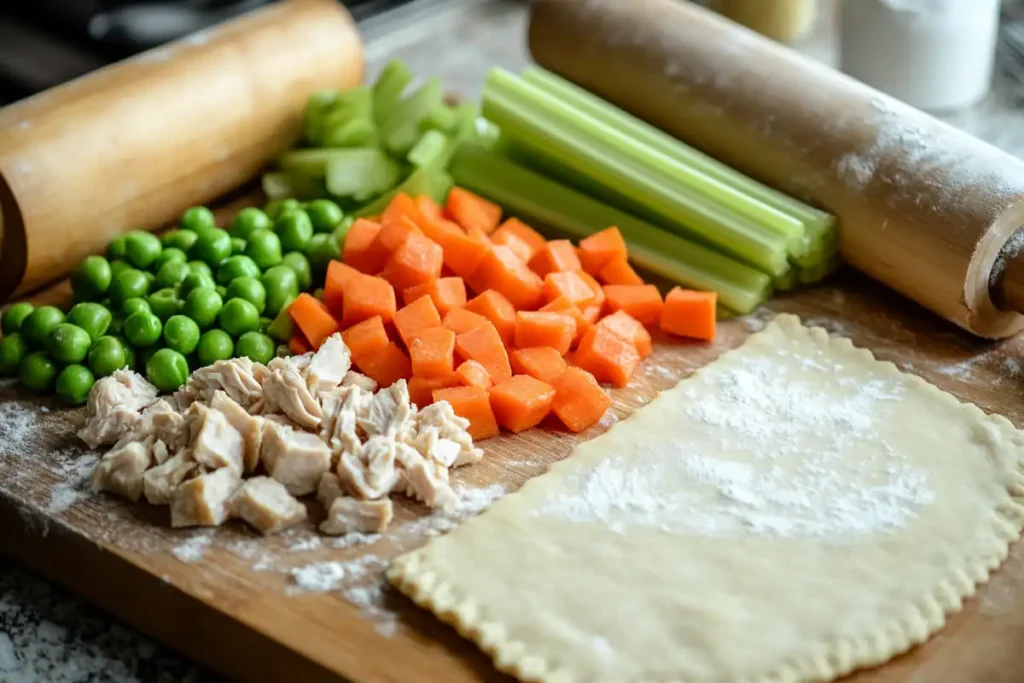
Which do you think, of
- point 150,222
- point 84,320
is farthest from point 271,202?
point 84,320

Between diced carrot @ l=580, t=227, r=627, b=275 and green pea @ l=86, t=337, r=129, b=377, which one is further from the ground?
diced carrot @ l=580, t=227, r=627, b=275

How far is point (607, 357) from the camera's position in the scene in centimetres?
336

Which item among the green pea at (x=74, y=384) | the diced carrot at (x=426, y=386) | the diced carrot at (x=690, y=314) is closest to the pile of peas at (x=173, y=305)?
the green pea at (x=74, y=384)

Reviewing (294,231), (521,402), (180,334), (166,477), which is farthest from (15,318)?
(521,402)

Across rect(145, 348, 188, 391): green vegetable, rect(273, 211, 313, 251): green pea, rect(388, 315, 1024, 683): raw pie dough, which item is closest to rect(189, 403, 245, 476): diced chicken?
rect(145, 348, 188, 391): green vegetable

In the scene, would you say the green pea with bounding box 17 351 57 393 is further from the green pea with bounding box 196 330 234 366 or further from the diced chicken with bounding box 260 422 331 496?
the diced chicken with bounding box 260 422 331 496

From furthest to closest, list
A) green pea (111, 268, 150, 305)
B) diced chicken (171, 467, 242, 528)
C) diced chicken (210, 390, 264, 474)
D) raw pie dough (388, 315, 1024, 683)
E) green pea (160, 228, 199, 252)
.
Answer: green pea (160, 228, 199, 252), green pea (111, 268, 150, 305), diced chicken (210, 390, 264, 474), diced chicken (171, 467, 242, 528), raw pie dough (388, 315, 1024, 683)

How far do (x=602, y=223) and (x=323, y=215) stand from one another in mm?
924

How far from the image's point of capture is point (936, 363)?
3422mm

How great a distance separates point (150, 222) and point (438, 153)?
0.99 metres

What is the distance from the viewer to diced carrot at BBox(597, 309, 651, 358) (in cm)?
346

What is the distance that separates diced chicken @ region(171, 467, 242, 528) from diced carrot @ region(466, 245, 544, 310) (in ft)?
3.51

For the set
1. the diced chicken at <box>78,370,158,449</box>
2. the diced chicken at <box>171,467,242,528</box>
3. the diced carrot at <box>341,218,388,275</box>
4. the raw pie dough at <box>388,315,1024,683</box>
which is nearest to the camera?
the raw pie dough at <box>388,315,1024,683</box>

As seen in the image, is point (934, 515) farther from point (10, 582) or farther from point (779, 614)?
point (10, 582)
